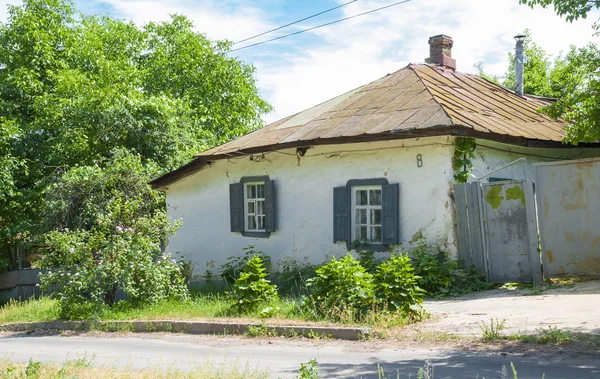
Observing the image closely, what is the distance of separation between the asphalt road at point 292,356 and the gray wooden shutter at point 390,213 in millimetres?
4756

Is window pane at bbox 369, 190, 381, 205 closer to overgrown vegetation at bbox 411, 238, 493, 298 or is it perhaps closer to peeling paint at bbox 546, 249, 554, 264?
overgrown vegetation at bbox 411, 238, 493, 298

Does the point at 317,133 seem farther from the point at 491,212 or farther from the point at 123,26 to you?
the point at 123,26

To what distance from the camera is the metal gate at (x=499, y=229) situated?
1212cm

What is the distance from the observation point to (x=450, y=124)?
490 inches

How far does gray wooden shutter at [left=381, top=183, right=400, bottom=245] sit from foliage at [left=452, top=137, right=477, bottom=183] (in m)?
1.25

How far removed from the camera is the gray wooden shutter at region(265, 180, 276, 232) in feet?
52.6

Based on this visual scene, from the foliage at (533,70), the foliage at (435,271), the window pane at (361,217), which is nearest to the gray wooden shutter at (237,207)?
the window pane at (361,217)

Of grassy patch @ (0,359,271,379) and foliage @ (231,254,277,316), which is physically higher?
foliage @ (231,254,277,316)

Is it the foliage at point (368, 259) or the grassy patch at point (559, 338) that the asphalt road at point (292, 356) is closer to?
the grassy patch at point (559, 338)

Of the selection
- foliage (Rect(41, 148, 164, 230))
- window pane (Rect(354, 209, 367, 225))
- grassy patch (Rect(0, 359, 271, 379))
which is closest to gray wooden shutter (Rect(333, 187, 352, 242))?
window pane (Rect(354, 209, 367, 225))

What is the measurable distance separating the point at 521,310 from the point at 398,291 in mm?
1829

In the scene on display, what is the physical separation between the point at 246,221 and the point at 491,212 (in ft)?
21.0

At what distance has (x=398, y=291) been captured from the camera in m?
9.84

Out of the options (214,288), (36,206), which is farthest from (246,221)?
(36,206)
